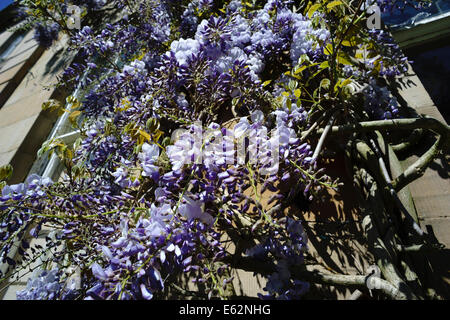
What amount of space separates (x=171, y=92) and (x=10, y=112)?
13.1 feet

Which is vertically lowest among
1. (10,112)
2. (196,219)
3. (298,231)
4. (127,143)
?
(298,231)

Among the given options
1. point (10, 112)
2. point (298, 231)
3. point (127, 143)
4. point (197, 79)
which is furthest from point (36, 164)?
point (298, 231)

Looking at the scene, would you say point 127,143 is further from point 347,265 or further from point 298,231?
point 347,265

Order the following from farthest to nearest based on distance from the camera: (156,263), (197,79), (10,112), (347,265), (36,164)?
(10,112) → (36,164) → (197,79) → (347,265) → (156,263)

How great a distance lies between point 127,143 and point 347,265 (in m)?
1.28

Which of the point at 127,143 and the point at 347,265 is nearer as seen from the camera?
the point at 347,265

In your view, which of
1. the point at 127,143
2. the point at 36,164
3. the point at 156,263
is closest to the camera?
the point at 156,263

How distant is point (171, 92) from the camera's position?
54.4 inches
